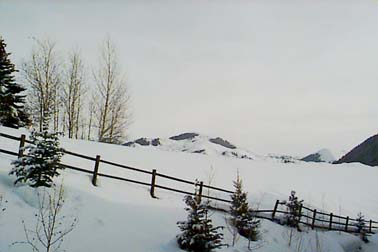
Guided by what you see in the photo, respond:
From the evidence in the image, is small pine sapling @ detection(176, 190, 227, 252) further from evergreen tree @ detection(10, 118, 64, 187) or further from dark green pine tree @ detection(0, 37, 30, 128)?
dark green pine tree @ detection(0, 37, 30, 128)

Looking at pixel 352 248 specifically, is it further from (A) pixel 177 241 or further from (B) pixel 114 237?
(B) pixel 114 237

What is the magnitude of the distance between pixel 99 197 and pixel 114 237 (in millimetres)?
2542

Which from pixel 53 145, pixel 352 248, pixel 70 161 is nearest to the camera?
pixel 53 145

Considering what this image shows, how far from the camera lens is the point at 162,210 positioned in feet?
40.1

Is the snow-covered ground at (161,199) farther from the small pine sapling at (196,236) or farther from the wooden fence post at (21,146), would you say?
the wooden fence post at (21,146)

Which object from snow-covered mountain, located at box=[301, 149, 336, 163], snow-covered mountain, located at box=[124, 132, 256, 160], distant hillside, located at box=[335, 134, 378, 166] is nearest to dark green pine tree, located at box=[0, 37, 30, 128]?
snow-covered mountain, located at box=[124, 132, 256, 160]

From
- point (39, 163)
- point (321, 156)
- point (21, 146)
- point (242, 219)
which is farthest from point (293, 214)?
point (321, 156)

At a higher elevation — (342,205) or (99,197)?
(99,197)

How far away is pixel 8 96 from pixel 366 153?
175 ft

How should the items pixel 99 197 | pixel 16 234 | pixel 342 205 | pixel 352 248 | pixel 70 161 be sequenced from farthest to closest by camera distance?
1. pixel 342 205
2. pixel 352 248
3. pixel 70 161
4. pixel 99 197
5. pixel 16 234

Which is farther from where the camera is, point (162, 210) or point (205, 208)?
point (162, 210)

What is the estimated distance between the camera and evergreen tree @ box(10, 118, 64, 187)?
361 inches

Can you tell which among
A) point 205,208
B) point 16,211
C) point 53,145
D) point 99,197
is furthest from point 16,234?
point 205,208

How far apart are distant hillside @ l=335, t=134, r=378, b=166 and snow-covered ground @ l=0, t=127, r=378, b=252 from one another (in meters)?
21.0
